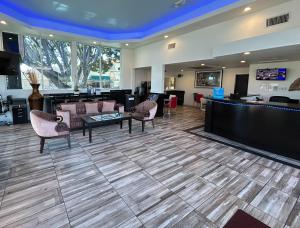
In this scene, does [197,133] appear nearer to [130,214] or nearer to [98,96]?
[130,214]

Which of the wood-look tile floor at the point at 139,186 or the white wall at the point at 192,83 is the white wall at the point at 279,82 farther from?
the wood-look tile floor at the point at 139,186

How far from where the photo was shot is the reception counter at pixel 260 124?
351 cm

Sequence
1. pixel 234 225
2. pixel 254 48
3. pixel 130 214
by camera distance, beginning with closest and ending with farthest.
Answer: pixel 234 225 < pixel 130 214 < pixel 254 48

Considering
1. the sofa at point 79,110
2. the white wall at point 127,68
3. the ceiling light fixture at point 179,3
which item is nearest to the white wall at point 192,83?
the white wall at point 127,68

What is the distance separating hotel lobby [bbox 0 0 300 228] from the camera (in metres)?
2.13

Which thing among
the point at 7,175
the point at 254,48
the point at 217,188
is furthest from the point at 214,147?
the point at 7,175

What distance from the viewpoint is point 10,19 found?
15.6 feet

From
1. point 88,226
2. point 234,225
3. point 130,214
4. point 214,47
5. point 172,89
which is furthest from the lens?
point 172,89

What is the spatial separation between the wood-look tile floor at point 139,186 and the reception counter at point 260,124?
1.94 ft

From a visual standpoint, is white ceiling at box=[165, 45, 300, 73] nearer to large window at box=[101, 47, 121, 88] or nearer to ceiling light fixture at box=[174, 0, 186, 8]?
ceiling light fixture at box=[174, 0, 186, 8]

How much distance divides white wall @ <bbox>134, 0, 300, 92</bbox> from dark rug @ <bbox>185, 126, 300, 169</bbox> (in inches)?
92.3

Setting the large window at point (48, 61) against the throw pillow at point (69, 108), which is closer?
the throw pillow at point (69, 108)

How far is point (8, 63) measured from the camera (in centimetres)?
554

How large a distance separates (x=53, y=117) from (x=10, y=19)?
318 cm
